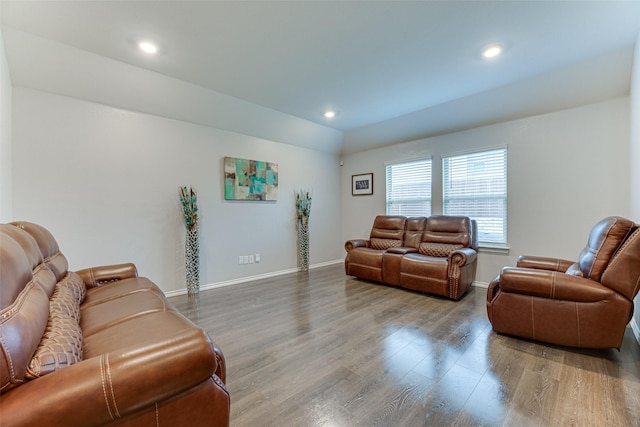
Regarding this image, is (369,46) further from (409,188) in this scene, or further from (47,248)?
(47,248)

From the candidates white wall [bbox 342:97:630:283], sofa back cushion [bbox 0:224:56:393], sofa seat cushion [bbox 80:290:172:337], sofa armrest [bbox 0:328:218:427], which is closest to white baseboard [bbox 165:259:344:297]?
sofa seat cushion [bbox 80:290:172:337]

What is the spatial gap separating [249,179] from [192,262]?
1570mm

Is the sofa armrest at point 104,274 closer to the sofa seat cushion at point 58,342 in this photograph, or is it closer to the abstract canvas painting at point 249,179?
the sofa seat cushion at point 58,342

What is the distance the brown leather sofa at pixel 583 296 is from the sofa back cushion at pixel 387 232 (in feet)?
7.21

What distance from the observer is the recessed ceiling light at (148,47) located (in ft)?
8.18

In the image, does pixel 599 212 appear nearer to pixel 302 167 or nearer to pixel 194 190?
pixel 302 167

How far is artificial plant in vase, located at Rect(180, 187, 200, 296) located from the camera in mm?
3678

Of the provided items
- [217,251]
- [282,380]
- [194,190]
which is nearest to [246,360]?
[282,380]

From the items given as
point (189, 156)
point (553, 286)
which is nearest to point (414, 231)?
point (553, 286)

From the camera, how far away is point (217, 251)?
4082mm

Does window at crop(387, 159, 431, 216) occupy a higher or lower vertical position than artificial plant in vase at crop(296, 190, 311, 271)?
Result: higher

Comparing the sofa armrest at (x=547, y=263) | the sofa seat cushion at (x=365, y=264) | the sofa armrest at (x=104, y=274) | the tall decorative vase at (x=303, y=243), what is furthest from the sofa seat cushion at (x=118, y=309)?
the sofa armrest at (x=547, y=263)

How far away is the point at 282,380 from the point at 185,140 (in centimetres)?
341

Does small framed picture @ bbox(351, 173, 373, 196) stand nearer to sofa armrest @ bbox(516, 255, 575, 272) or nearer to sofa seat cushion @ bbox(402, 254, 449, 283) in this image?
sofa seat cushion @ bbox(402, 254, 449, 283)
